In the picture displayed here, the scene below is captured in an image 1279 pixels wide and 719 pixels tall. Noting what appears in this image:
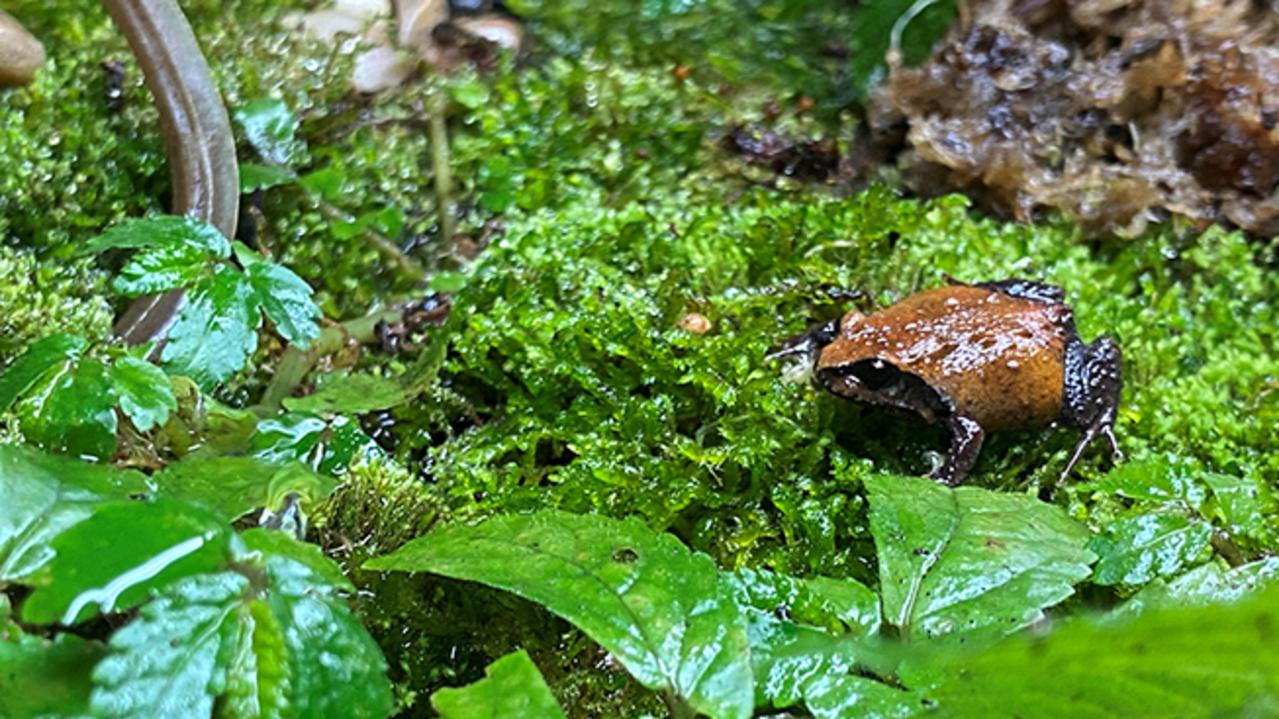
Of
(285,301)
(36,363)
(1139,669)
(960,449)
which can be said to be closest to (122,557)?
(36,363)

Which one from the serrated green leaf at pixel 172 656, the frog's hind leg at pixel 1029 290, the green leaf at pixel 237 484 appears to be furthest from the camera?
the frog's hind leg at pixel 1029 290

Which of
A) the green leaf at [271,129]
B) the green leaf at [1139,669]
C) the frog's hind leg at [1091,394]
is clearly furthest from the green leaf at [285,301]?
the frog's hind leg at [1091,394]

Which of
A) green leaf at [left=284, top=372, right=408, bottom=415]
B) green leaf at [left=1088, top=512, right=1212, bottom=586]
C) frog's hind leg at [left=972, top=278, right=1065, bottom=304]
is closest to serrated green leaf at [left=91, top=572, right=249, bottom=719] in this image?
green leaf at [left=284, top=372, right=408, bottom=415]

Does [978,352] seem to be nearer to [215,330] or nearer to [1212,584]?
[1212,584]

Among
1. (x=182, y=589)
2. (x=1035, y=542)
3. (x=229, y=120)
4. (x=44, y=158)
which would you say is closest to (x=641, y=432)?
(x=1035, y=542)

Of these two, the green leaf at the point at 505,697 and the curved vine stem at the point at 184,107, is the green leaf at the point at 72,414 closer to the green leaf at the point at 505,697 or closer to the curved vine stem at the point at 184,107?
the green leaf at the point at 505,697

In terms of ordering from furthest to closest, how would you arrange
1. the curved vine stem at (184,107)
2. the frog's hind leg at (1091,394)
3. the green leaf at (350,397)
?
the curved vine stem at (184,107), the frog's hind leg at (1091,394), the green leaf at (350,397)

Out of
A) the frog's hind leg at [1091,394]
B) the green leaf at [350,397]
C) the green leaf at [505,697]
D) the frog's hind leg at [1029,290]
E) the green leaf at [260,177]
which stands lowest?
the frog's hind leg at [1091,394]
